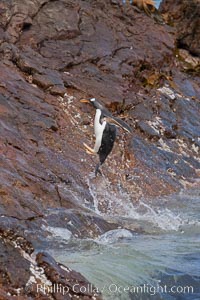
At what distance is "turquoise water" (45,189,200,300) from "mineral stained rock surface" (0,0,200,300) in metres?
0.27

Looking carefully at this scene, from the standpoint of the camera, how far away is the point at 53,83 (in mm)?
11070

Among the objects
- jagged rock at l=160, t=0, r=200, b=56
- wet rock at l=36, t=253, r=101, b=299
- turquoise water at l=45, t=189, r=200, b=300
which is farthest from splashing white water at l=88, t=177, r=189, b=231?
jagged rock at l=160, t=0, r=200, b=56

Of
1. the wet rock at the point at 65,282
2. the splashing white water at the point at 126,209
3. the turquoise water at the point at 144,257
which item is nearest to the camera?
the wet rock at the point at 65,282

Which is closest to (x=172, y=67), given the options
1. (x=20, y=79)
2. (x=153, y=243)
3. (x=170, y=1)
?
(x=170, y=1)

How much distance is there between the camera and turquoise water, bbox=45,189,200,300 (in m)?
6.05

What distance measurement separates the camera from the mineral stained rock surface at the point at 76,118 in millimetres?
6938

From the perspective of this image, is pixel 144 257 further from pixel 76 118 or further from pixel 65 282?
pixel 76 118

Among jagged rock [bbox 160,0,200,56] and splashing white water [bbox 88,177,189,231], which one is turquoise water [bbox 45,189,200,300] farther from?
jagged rock [bbox 160,0,200,56]

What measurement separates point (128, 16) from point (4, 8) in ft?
9.96

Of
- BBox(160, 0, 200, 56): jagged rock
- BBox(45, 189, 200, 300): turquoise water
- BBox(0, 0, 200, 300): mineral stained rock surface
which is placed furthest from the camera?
BBox(160, 0, 200, 56): jagged rock

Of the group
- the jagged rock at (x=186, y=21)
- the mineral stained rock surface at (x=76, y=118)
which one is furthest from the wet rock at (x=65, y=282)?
the jagged rock at (x=186, y=21)

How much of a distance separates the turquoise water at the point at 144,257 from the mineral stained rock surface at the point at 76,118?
10.6 inches

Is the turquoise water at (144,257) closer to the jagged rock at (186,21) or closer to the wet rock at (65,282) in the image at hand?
the wet rock at (65,282)

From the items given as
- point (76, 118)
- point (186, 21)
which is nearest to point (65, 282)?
point (76, 118)
